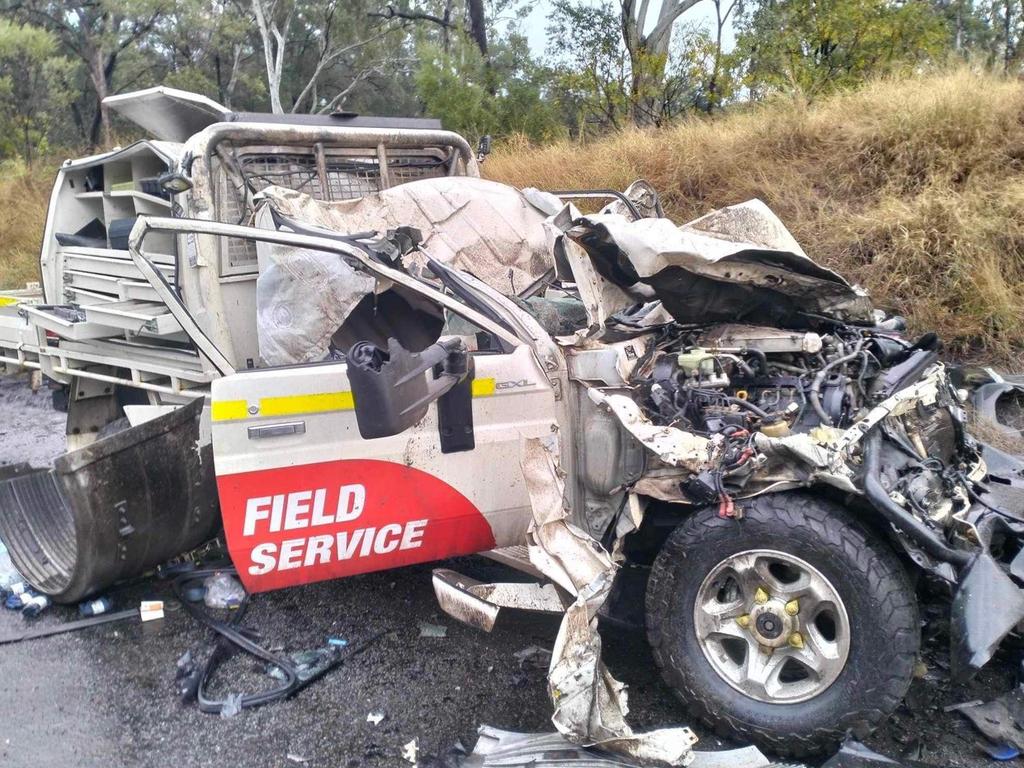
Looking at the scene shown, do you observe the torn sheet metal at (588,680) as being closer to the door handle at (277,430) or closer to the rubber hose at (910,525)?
the rubber hose at (910,525)

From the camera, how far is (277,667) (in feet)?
12.1

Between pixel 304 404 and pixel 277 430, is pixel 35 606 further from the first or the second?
pixel 304 404

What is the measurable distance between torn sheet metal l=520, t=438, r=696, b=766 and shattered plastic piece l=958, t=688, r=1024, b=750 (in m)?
1.18

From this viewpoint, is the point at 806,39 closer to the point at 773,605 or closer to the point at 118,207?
the point at 118,207

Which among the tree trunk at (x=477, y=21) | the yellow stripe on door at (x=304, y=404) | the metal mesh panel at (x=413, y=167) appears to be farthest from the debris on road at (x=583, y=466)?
the tree trunk at (x=477, y=21)

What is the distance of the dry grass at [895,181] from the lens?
255 inches

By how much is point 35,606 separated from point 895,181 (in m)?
7.29

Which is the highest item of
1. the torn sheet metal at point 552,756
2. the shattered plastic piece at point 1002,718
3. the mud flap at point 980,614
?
the mud flap at point 980,614

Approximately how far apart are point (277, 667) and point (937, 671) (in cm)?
274

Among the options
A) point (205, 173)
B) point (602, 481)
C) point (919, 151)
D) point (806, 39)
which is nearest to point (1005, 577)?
point (602, 481)

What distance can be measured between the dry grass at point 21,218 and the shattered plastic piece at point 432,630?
1154cm

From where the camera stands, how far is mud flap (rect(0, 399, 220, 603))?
372 centimetres

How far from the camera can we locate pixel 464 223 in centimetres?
493

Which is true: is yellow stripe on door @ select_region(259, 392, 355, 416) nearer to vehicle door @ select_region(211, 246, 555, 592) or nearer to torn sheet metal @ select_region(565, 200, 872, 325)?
vehicle door @ select_region(211, 246, 555, 592)
